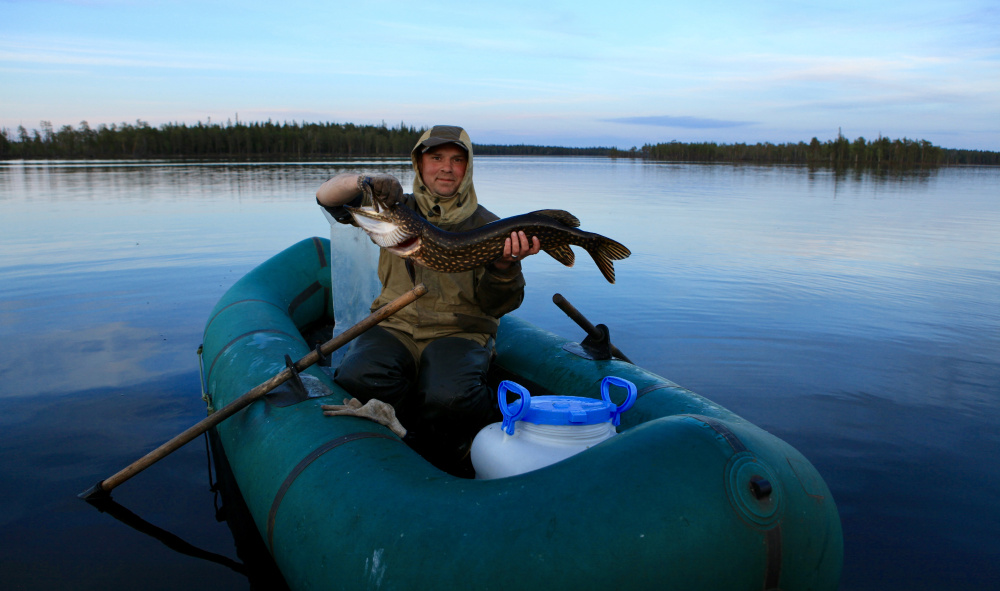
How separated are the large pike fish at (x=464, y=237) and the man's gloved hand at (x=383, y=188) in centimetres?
3

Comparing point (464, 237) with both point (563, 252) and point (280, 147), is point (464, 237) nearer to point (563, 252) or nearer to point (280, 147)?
point (563, 252)

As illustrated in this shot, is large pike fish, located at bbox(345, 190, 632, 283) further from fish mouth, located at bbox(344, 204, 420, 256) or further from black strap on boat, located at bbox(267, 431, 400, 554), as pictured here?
black strap on boat, located at bbox(267, 431, 400, 554)

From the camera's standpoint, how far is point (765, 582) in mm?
2006

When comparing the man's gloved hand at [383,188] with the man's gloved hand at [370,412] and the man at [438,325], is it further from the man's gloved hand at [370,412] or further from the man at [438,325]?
the man's gloved hand at [370,412]

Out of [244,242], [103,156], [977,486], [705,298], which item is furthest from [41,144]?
[977,486]

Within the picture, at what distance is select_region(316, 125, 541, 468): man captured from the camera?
337 centimetres

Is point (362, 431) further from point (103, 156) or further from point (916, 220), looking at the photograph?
point (103, 156)

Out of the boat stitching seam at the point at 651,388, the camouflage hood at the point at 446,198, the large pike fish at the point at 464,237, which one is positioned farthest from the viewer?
the camouflage hood at the point at 446,198

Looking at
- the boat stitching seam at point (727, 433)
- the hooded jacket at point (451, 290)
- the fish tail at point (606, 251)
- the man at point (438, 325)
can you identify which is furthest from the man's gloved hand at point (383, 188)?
the boat stitching seam at point (727, 433)

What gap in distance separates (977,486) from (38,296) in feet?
33.8

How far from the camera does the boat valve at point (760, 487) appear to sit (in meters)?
2.00

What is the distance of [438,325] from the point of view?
361 cm

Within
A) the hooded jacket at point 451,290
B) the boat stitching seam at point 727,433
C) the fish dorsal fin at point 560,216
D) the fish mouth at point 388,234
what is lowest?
the boat stitching seam at point 727,433

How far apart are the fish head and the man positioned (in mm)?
71
